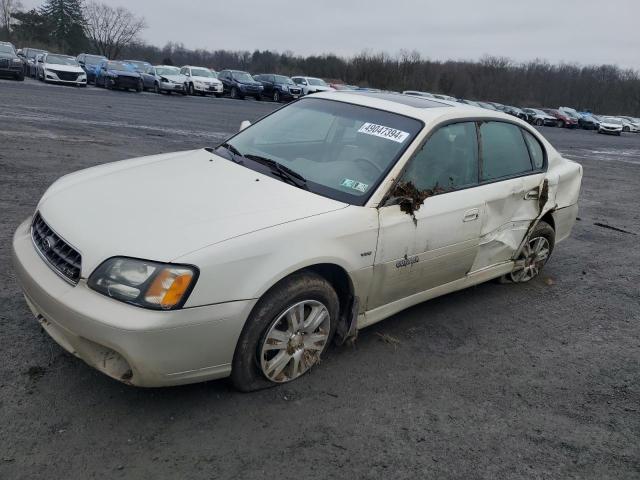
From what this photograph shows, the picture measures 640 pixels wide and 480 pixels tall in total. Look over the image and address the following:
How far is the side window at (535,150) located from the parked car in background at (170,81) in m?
27.4

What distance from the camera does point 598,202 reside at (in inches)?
388

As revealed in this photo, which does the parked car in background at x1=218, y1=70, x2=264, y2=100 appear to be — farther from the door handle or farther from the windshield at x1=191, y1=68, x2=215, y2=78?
the door handle

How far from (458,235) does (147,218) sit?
2.15 meters

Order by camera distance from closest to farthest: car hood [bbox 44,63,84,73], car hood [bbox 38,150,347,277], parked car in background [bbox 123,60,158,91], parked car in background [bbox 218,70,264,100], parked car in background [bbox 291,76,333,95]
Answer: car hood [bbox 38,150,347,277] → car hood [bbox 44,63,84,73] → parked car in background [bbox 123,60,158,91] → parked car in background [bbox 218,70,264,100] → parked car in background [bbox 291,76,333,95]

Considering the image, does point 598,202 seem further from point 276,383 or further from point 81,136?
point 81,136

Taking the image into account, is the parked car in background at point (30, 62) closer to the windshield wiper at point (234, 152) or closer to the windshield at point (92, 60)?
the windshield at point (92, 60)

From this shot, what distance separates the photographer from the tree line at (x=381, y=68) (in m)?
72.7

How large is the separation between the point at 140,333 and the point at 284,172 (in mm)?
1535

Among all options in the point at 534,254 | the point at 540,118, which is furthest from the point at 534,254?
the point at 540,118

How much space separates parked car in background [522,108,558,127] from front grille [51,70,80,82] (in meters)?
34.7

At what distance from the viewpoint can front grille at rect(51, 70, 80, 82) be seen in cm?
2598

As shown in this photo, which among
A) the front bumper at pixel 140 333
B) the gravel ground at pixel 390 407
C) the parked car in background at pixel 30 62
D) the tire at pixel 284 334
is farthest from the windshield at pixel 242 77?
the front bumper at pixel 140 333

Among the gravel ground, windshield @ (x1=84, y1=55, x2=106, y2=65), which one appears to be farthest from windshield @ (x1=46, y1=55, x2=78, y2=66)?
the gravel ground

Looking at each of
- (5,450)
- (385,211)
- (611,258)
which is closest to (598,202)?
(611,258)
